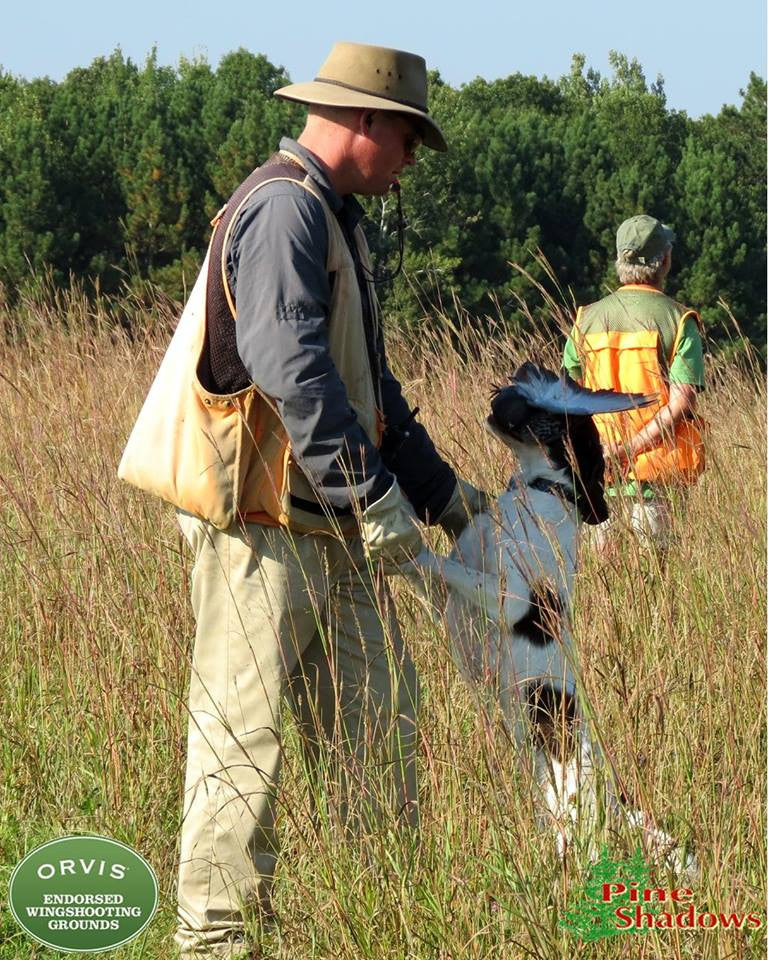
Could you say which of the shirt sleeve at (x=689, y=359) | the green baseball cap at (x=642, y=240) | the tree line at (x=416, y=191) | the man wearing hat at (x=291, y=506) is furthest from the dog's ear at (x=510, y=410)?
the tree line at (x=416, y=191)

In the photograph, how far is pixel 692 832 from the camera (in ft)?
7.62

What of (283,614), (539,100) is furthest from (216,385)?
(539,100)

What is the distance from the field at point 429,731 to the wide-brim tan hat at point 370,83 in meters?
1.05

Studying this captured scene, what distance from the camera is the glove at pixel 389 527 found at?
263 centimetres

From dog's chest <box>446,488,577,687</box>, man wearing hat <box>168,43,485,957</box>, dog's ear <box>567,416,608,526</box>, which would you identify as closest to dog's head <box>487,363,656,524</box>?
dog's ear <box>567,416,608,526</box>

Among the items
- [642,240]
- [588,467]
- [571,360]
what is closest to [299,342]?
[588,467]

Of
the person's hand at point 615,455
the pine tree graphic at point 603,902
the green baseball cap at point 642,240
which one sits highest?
the green baseball cap at point 642,240

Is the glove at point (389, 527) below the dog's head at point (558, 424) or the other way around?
below

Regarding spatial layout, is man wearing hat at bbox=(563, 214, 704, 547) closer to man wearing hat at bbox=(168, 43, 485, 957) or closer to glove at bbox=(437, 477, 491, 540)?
glove at bbox=(437, 477, 491, 540)

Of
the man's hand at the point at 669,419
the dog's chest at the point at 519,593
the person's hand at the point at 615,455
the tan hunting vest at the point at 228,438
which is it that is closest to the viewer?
the dog's chest at the point at 519,593

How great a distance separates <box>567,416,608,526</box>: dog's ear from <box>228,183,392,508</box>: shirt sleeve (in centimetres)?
74

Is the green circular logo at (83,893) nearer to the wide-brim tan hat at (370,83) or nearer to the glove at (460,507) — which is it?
the glove at (460,507)

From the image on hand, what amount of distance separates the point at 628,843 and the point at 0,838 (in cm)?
163

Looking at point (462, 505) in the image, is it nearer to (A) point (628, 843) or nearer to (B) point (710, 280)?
(A) point (628, 843)
